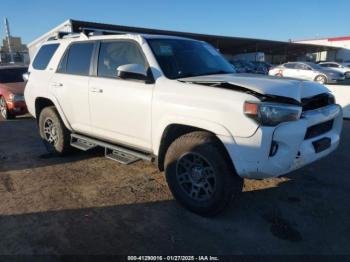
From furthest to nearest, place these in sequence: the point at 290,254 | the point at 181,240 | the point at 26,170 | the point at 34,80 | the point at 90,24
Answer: the point at 90,24 < the point at 34,80 < the point at 26,170 < the point at 181,240 < the point at 290,254

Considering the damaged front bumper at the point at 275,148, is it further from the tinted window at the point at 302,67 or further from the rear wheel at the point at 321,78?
the tinted window at the point at 302,67

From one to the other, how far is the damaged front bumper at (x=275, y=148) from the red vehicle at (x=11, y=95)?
807 cm

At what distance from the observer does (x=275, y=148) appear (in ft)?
10.2

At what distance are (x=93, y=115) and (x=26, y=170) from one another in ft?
4.86

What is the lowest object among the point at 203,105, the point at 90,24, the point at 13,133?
the point at 13,133

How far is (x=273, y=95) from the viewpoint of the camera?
10.5 ft

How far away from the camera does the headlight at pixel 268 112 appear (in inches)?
120

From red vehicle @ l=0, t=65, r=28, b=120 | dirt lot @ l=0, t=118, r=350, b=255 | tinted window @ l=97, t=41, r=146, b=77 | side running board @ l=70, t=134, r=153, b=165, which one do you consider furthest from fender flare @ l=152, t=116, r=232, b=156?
red vehicle @ l=0, t=65, r=28, b=120

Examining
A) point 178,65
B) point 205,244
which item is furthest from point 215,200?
point 178,65

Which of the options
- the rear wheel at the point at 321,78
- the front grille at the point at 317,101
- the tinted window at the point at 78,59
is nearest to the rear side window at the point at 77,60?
the tinted window at the point at 78,59

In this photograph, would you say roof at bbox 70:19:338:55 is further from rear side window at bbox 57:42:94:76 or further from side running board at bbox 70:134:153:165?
side running board at bbox 70:134:153:165

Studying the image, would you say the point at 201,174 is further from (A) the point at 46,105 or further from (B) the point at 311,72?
(B) the point at 311,72

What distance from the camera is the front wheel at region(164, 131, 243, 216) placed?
3375 millimetres

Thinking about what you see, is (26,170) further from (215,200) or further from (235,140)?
(235,140)
